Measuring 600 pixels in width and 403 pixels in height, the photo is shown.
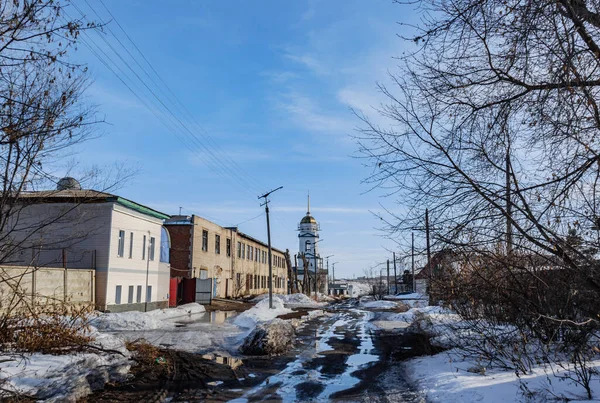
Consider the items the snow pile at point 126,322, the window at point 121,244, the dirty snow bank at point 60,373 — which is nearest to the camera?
the dirty snow bank at point 60,373

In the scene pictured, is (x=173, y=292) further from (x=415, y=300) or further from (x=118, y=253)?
(x=415, y=300)

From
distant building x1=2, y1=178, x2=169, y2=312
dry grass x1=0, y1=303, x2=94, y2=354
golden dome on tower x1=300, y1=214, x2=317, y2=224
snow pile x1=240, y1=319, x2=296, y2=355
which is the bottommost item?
snow pile x1=240, y1=319, x2=296, y2=355

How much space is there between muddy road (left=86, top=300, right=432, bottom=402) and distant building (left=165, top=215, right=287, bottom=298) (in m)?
25.6

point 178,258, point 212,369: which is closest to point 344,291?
point 178,258

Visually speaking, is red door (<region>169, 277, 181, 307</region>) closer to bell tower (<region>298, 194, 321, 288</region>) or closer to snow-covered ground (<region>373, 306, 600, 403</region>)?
snow-covered ground (<region>373, 306, 600, 403</region>)

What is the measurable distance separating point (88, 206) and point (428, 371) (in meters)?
19.1

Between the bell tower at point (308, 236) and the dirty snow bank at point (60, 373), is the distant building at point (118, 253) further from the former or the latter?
the bell tower at point (308, 236)

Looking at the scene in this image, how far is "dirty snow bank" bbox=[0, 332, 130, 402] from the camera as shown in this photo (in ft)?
23.7

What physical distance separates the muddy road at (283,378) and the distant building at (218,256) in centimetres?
2560

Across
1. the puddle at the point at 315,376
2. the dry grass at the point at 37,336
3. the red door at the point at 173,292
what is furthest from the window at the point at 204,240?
the dry grass at the point at 37,336

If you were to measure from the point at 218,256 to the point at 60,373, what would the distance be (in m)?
37.3

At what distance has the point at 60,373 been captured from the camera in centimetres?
793

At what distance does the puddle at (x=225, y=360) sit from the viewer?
1141cm

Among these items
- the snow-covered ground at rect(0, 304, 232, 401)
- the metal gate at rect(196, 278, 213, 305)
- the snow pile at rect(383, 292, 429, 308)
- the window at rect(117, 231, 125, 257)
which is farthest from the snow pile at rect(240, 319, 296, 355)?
the snow pile at rect(383, 292, 429, 308)
